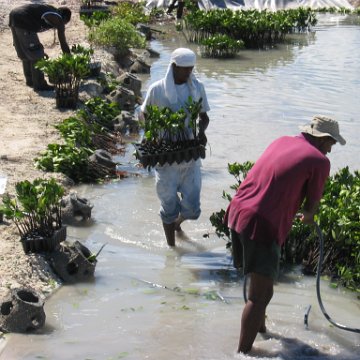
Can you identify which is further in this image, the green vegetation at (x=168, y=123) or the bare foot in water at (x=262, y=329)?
the green vegetation at (x=168, y=123)

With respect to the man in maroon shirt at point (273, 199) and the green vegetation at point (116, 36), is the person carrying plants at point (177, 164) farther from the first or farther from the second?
the green vegetation at point (116, 36)

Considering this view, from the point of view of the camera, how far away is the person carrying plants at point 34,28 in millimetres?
11531

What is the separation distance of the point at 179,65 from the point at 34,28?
606 centimetres

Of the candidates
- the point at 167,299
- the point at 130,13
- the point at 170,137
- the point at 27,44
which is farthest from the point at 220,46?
the point at 167,299

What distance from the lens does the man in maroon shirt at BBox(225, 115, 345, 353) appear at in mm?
4559

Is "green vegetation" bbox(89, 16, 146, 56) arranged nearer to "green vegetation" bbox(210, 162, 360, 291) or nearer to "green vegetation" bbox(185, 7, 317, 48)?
"green vegetation" bbox(185, 7, 317, 48)

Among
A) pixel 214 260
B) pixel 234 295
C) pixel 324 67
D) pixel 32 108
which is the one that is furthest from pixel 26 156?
pixel 324 67

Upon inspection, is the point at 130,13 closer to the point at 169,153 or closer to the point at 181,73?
the point at 181,73

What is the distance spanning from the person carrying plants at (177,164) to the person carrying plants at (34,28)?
5296mm

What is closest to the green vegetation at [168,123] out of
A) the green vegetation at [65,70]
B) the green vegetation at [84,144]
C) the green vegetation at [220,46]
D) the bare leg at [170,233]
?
the bare leg at [170,233]

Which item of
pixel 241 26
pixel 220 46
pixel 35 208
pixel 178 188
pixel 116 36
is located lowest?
pixel 220 46

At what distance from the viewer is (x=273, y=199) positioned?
4.59 m

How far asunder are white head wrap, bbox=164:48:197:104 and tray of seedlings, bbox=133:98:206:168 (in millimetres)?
132

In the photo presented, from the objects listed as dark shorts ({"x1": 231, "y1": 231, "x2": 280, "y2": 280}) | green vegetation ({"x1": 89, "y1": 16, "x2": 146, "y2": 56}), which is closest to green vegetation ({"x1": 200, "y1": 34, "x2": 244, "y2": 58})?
green vegetation ({"x1": 89, "y1": 16, "x2": 146, "y2": 56})
